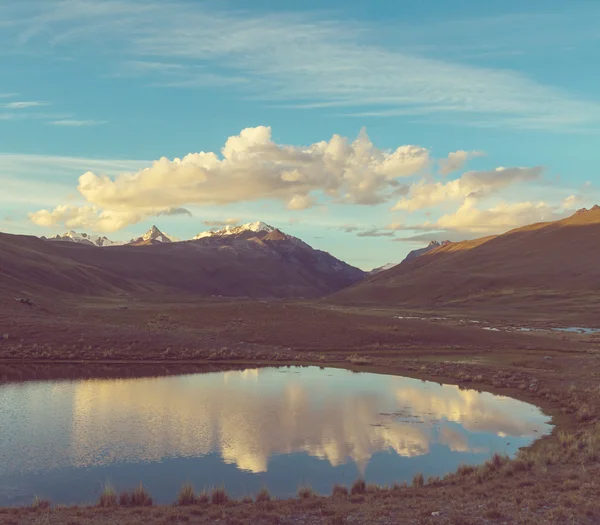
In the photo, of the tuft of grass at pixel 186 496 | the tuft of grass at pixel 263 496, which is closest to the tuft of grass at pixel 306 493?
the tuft of grass at pixel 263 496

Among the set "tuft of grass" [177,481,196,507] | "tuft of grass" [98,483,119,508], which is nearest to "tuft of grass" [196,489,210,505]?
"tuft of grass" [177,481,196,507]

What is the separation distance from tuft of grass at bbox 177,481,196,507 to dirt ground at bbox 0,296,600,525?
1.23 feet

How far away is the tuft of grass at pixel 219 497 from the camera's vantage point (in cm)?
1969

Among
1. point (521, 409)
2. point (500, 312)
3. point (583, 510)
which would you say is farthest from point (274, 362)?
point (500, 312)

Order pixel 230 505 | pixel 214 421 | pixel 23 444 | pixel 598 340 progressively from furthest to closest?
1. pixel 598 340
2. pixel 214 421
3. pixel 23 444
4. pixel 230 505

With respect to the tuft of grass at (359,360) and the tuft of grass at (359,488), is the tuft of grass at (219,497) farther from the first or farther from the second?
the tuft of grass at (359,360)

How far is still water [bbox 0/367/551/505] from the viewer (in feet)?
76.0

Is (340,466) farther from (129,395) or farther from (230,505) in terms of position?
(129,395)

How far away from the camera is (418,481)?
22.2m

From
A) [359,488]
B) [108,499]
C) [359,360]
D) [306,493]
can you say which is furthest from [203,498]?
[359,360]

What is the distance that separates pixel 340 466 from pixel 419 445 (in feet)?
19.2

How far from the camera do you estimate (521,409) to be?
39.2m

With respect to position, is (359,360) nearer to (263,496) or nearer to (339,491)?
(339,491)

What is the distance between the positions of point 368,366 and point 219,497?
1613 inches
